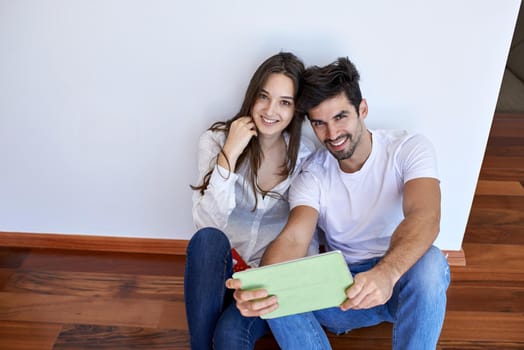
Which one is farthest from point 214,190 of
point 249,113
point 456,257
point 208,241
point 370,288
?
point 456,257

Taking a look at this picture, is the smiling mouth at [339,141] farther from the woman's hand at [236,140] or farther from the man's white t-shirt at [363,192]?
the woman's hand at [236,140]

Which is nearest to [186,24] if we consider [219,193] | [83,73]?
[83,73]

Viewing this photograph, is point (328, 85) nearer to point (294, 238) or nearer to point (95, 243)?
point (294, 238)

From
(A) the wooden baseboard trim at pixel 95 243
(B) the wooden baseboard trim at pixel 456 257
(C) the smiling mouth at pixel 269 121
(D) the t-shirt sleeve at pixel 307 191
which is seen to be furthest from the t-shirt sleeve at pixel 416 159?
(A) the wooden baseboard trim at pixel 95 243

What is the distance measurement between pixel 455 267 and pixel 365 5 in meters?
1.02

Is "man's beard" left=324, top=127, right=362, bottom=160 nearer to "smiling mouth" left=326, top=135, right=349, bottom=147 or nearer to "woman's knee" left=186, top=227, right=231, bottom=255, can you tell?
"smiling mouth" left=326, top=135, right=349, bottom=147

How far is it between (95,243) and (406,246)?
48.9 inches

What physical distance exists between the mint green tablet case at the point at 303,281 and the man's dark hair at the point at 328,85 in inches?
18.2

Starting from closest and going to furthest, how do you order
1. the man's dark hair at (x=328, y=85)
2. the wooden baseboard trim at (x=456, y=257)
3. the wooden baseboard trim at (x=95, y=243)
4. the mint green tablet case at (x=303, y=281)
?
the mint green tablet case at (x=303, y=281), the man's dark hair at (x=328, y=85), the wooden baseboard trim at (x=456, y=257), the wooden baseboard trim at (x=95, y=243)

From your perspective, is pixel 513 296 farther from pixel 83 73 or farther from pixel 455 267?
pixel 83 73

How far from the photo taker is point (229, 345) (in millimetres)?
1343

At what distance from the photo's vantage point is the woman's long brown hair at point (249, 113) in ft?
4.70

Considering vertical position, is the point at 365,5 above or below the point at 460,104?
above

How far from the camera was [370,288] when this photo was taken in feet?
3.98
